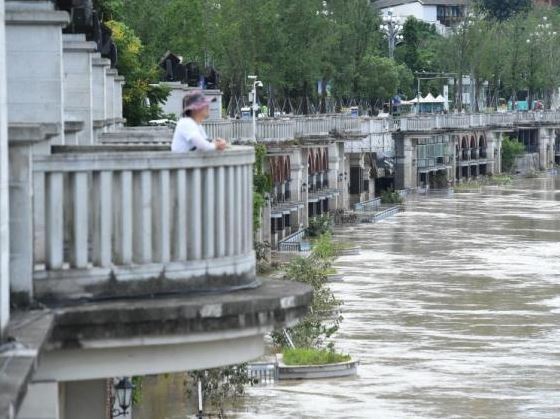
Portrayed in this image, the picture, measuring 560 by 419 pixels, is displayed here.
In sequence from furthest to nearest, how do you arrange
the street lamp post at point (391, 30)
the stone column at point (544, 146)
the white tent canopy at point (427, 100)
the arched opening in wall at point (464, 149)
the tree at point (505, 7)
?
the tree at point (505, 7) → the white tent canopy at point (427, 100) → the stone column at point (544, 146) → the street lamp post at point (391, 30) → the arched opening in wall at point (464, 149)

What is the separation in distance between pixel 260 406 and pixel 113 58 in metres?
11.2

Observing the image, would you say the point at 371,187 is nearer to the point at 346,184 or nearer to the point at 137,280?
the point at 346,184

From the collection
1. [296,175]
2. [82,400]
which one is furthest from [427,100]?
[82,400]

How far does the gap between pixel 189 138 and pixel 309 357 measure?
27.9 metres

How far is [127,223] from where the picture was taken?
7.95 m

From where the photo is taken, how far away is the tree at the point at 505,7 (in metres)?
185

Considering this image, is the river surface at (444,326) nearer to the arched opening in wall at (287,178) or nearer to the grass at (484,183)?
the arched opening in wall at (287,178)

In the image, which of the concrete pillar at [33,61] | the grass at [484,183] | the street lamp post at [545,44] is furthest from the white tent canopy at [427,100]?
the concrete pillar at [33,61]

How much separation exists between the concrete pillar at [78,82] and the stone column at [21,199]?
22.2ft

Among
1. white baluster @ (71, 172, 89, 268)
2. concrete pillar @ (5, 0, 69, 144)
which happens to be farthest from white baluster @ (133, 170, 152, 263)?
concrete pillar @ (5, 0, 69, 144)

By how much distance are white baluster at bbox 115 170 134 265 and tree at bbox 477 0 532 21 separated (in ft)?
585

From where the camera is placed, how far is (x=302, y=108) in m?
114

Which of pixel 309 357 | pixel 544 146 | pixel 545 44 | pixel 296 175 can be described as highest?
pixel 545 44

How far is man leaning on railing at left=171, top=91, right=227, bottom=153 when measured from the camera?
8898 millimetres
